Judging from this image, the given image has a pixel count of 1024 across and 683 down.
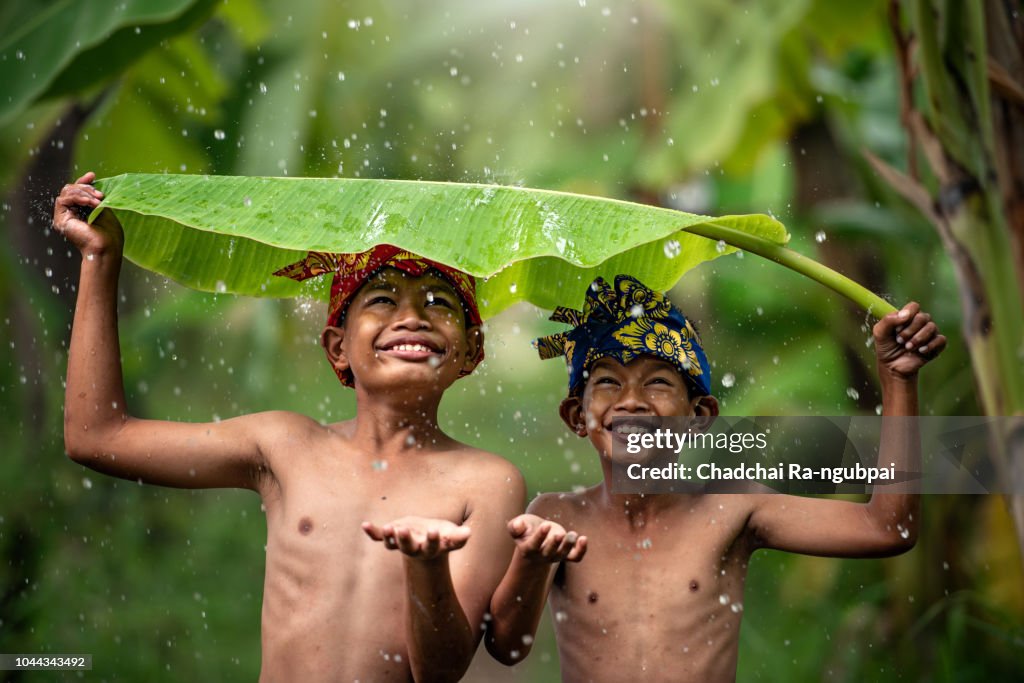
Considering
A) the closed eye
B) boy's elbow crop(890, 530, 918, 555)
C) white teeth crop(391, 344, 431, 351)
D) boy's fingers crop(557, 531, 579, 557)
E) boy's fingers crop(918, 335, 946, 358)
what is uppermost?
the closed eye

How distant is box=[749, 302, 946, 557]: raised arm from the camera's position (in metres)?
1.67

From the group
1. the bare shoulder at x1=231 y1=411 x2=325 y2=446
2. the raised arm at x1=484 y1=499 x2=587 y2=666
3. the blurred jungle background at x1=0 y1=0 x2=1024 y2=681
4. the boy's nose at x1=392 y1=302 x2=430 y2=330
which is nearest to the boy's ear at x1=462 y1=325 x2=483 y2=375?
the boy's nose at x1=392 y1=302 x2=430 y2=330

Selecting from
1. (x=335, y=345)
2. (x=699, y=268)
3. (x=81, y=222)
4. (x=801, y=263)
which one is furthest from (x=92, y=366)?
(x=699, y=268)

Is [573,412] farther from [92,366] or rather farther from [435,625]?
[92,366]

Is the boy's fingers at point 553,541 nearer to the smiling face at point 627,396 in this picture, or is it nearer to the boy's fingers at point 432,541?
the boy's fingers at point 432,541

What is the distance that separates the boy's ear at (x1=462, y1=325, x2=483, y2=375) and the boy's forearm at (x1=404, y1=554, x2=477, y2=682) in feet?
1.57

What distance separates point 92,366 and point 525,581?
0.76 meters

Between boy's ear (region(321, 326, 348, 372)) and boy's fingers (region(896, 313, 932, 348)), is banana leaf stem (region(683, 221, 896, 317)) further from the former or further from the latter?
boy's ear (region(321, 326, 348, 372))

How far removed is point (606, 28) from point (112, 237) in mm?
4095

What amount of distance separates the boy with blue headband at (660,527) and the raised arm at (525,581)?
0.68ft

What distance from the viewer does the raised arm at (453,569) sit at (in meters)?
1.33

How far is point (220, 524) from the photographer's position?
14.5 ft

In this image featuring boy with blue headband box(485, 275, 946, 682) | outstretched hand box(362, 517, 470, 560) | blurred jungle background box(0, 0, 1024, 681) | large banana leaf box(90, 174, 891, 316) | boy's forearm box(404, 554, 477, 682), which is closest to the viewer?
outstretched hand box(362, 517, 470, 560)

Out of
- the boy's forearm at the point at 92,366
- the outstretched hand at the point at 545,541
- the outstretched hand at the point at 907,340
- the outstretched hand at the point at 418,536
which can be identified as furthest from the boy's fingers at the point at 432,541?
the outstretched hand at the point at 907,340
